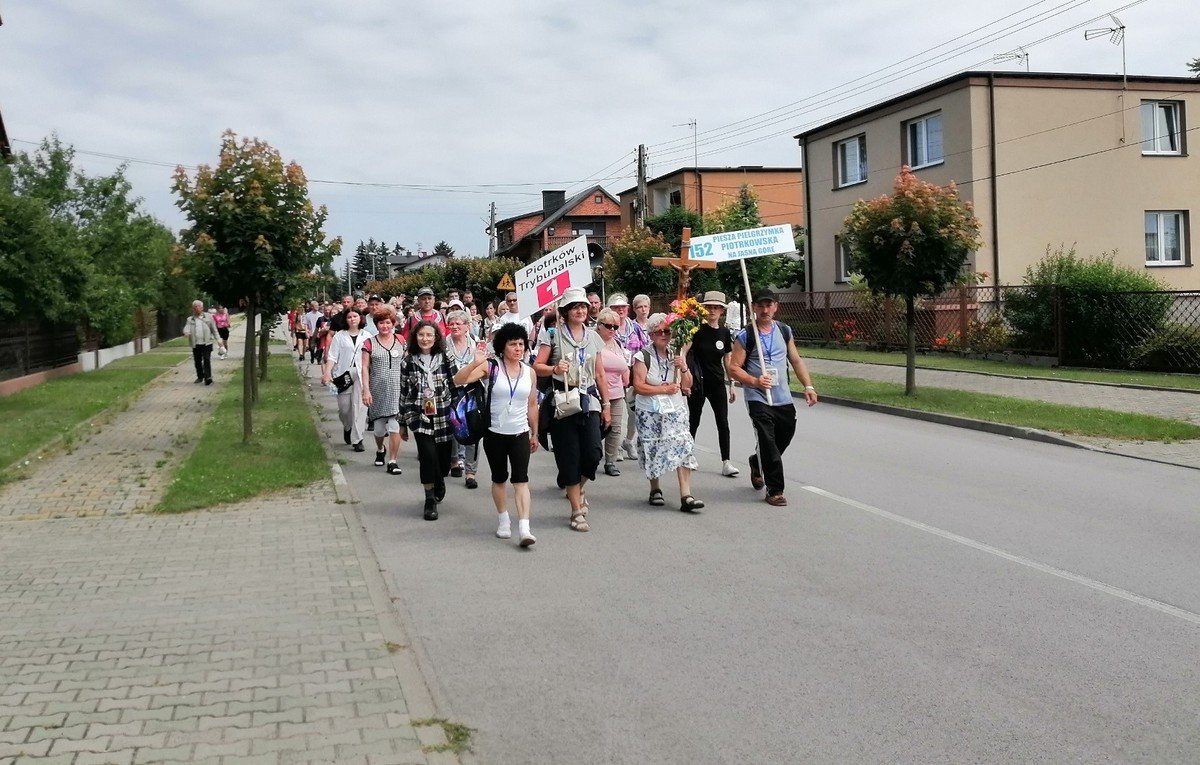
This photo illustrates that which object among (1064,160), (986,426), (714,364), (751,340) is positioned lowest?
(986,426)

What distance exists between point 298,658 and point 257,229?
8166mm

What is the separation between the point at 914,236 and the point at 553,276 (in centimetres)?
834

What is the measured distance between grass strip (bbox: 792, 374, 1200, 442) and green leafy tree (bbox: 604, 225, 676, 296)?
1743 centimetres

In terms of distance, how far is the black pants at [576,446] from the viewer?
28.0ft

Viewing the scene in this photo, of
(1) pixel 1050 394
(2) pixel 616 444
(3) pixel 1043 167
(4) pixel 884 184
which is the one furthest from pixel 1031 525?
(4) pixel 884 184

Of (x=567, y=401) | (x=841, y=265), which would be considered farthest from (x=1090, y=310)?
(x=567, y=401)

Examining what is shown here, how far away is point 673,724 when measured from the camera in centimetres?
453

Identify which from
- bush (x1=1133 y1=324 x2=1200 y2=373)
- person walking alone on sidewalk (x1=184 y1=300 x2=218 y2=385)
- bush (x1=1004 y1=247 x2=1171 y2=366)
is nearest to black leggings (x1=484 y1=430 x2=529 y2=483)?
person walking alone on sidewalk (x1=184 y1=300 x2=218 y2=385)

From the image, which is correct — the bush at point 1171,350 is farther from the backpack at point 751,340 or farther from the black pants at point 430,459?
the black pants at point 430,459

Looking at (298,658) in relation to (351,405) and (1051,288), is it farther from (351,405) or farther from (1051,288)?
(1051,288)

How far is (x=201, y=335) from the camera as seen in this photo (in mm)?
22938

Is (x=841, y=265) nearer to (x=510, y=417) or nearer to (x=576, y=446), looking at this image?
(x=576, y=446)

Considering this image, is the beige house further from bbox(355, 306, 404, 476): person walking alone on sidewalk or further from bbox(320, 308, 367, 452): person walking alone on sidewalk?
bbox(355, 306, 404, 476): person walking alone on sidewalk

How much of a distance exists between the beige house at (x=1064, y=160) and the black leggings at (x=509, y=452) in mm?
24017
